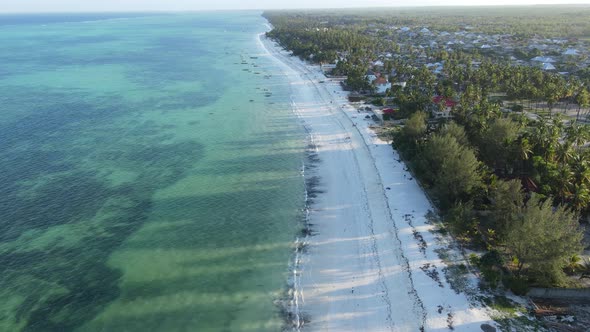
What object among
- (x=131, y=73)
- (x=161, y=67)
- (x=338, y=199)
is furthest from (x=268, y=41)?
(x=338, y=199)

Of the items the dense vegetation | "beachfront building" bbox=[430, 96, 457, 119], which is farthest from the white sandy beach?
"beachfront building" bbox=[430, 96, 457, 119]

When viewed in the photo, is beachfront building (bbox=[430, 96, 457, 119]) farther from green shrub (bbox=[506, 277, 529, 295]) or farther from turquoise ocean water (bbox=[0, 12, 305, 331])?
green shrub (bbox=[506, 277, 529, 295])

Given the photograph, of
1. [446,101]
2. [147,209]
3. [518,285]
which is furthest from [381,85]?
[518,285]

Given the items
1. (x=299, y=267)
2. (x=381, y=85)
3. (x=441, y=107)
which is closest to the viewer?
(x=299, y=267)

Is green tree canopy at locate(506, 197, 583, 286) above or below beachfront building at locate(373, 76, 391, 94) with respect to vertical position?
below

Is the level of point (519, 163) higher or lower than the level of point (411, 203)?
higher

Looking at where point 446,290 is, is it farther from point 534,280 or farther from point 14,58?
point 14,58

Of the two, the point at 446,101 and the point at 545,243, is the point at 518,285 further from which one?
the point at 446,101
